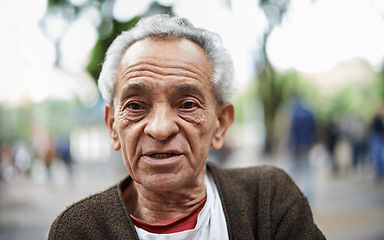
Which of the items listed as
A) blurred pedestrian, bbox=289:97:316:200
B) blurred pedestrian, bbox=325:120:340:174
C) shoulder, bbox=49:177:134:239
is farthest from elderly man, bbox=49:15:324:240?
blurred pedestrian, bbox=325:120:340:174

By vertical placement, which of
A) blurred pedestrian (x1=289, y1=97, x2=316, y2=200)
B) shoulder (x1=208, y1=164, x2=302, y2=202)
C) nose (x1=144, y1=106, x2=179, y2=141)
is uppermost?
nose (x1=144, y1=106, x2=179, y2=141)

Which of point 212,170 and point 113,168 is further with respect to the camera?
point 113,168

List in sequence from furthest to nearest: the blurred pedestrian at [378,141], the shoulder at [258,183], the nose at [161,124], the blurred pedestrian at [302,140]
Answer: the blurred pedestrian at [378,141] < the blurred pedestrian at [302,140] < the shoulder at [258,183] < the nose at [161,124]

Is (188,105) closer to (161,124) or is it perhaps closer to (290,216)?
(161,124)

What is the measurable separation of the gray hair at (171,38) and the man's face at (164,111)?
0.14 ft

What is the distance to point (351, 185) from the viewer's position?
9305 mm

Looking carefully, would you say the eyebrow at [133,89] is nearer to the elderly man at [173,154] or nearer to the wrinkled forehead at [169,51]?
the elderly man at [173,154]

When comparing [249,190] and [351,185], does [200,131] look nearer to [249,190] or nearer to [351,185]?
[249,190]

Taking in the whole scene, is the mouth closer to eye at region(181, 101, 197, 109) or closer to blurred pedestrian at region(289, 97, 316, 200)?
eye at region(181, 101, 197, 109)

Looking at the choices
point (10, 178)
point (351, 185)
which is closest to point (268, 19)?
point (351, 185)

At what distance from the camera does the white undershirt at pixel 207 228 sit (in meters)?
1.75

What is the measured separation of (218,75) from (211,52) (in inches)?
5.0

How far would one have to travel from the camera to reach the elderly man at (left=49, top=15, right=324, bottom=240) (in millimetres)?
1707

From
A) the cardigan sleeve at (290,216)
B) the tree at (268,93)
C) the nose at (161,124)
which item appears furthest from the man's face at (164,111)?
the tree at (268,93)
